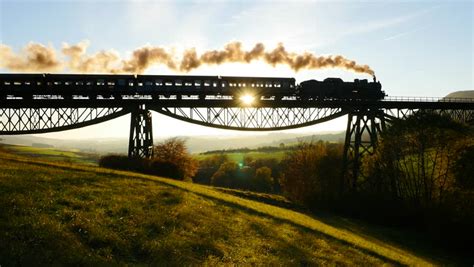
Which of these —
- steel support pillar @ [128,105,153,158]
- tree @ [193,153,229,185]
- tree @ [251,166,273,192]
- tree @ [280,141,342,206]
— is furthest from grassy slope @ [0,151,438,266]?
tree @ [193,153,229,185]

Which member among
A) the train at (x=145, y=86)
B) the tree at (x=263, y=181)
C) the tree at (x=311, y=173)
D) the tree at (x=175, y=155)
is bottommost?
the tree at (x=263, y=181)

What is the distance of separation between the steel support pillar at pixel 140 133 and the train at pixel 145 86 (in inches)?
75.5

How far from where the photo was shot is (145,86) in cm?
3303

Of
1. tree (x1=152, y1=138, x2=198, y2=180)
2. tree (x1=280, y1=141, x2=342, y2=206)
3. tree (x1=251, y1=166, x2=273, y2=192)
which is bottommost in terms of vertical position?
tree (x1=251, y1=166, x2=273, y2=192)

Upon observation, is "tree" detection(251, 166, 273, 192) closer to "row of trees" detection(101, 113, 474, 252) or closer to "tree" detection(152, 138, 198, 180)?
"tree" detection(152, 138, 198, 180)

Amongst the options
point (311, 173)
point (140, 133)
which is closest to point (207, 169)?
point (311, 173)

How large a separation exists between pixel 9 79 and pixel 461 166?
40.0 metres

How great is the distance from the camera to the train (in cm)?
3225

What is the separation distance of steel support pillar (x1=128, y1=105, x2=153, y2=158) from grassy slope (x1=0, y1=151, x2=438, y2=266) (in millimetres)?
9774

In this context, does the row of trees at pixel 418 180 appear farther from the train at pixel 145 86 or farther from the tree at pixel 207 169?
the tree at pixel 207 169

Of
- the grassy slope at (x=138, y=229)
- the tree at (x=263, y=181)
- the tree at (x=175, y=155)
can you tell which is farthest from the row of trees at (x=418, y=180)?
the tree at (x=263, y=181)

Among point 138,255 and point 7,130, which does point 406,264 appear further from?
point 7,130

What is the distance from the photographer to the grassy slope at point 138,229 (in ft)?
40.5

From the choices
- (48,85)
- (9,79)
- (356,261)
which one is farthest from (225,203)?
(9,79)
